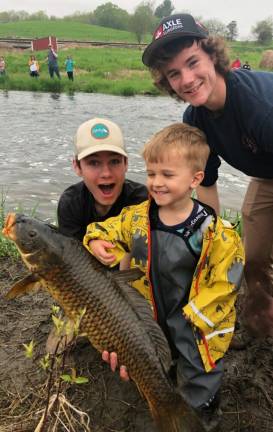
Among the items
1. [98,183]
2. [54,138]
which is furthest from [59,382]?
[54,138]

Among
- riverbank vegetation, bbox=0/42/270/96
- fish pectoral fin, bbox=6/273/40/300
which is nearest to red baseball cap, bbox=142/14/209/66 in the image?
fish pectoral fin, bbox=6/273/40/300

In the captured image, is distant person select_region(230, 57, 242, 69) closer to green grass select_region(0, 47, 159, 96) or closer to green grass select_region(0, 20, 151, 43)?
green grass select_region(0, 47, 159, 96)

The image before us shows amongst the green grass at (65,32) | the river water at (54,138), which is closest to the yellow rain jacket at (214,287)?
the river water at (54,138)

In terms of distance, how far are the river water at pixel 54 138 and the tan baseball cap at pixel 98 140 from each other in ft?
10.9

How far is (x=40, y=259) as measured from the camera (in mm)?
2502

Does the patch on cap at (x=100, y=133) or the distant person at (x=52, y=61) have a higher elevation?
the patch on cap at (x=100, y=133)

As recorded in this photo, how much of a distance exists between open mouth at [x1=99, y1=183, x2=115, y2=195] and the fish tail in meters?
1.56

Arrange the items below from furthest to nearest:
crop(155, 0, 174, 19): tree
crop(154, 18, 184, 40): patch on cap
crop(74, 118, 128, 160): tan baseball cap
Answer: crop(155, 0, 174, 19): tree
crop(74, 118, 128, 160): tan baseball cap
crop(154, 18, 184, 40): patch on cap

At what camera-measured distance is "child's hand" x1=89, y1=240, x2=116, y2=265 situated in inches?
107

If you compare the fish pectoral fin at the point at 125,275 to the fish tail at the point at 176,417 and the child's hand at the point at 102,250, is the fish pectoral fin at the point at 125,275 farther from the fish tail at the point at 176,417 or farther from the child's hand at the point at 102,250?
the fish tail at the point at 176,417

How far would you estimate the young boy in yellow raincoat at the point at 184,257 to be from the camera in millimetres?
2652

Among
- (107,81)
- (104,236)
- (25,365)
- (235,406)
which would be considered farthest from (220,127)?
(107,81)

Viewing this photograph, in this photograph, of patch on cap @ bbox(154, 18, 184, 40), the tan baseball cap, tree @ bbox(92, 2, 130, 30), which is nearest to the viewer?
patch on cap @ bbox(154, 18, 184, 40)

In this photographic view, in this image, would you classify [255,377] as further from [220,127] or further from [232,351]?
[220,127]
